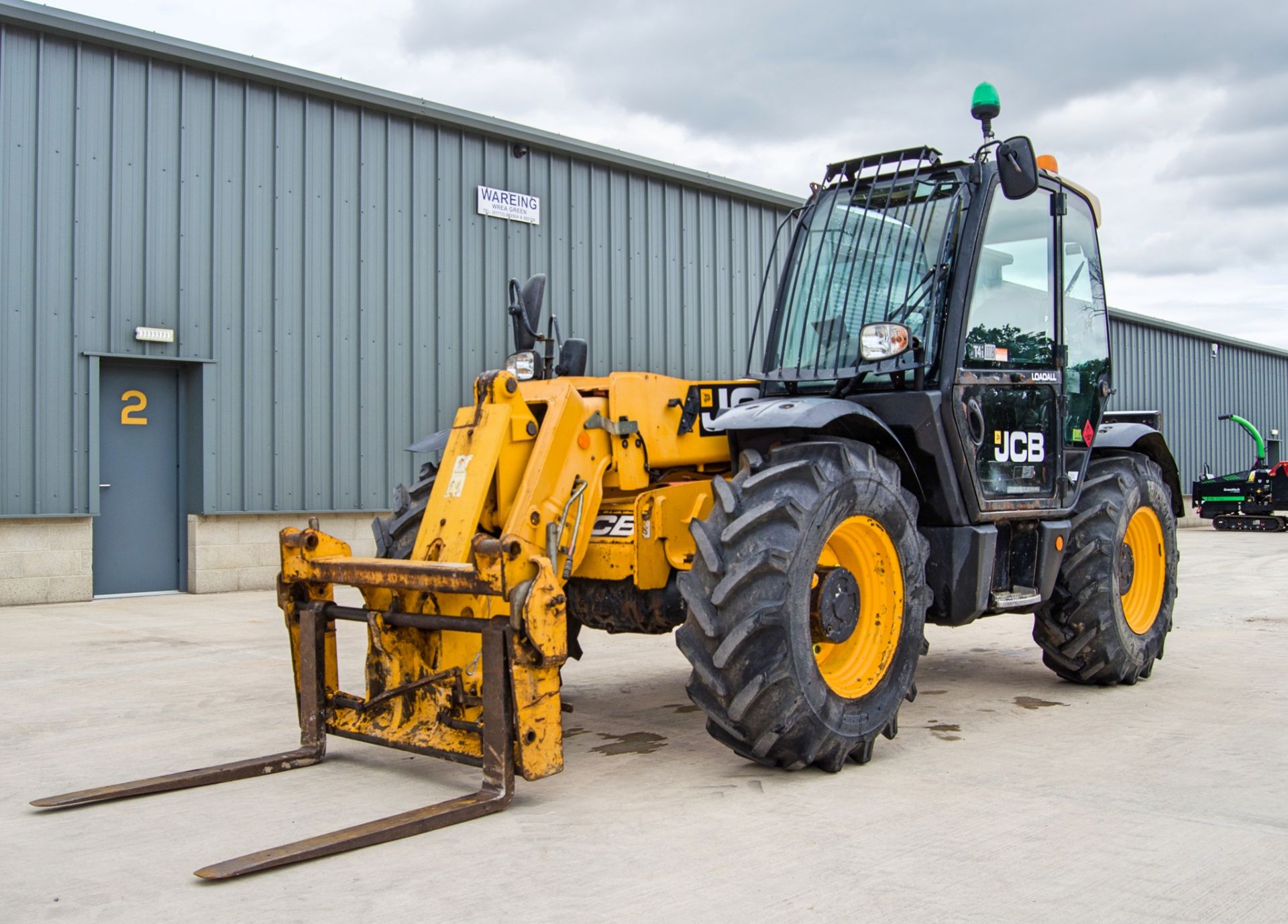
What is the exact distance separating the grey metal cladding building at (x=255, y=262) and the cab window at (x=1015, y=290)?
29.2 feet

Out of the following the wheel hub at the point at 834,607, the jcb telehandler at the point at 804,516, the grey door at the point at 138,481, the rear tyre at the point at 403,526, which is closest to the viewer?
the jcb telehandler at the point at 804,516

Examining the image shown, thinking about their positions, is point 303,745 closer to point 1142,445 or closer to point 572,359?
point 572,359

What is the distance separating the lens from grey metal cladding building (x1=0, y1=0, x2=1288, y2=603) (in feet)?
36.5

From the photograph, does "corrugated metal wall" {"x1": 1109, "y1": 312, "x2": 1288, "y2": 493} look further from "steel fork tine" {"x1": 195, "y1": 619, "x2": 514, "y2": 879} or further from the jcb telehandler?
"steel fork tine" {"x1": 195, "y1": 619, "x2": 514, "y2": 879}

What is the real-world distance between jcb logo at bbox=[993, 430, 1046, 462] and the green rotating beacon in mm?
19232

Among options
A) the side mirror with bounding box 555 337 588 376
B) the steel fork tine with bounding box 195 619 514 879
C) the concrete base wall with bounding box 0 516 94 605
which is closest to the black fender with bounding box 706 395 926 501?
the side mirror with bounding box 555 337 588 376

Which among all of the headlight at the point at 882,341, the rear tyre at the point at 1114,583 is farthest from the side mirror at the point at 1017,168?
the rear tyre at the point at 1114,583

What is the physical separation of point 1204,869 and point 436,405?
11.7 meters

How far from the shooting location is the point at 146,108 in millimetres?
11805

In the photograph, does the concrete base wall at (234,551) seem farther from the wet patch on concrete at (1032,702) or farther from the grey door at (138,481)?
the wet patch on concrete at (1032,702)

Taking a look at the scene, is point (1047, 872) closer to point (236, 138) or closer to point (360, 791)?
point (360, 791)

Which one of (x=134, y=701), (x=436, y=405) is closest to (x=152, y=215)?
(x=436, y=405)

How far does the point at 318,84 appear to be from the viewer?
12.9 meters

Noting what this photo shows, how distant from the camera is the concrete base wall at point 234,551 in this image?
39.7ft
